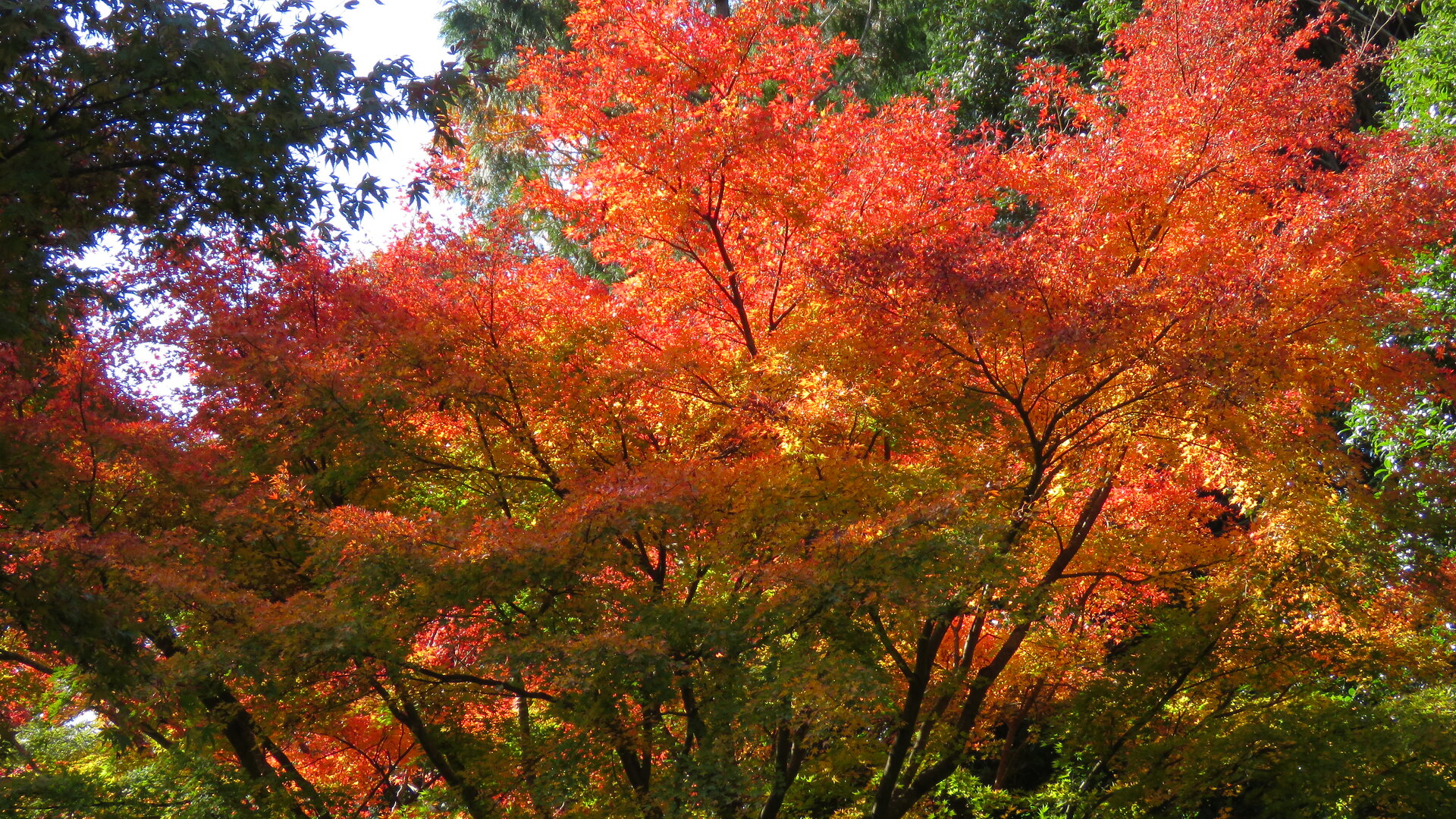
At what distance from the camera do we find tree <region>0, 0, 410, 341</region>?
4.97 meters

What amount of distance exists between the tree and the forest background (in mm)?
32

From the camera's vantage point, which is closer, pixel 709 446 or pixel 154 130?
pixel 154 130

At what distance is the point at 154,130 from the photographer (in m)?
5.42

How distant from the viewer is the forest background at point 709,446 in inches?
236

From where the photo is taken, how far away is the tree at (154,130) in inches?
196

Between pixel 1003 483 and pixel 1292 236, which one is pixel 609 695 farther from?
pixel 1292 236

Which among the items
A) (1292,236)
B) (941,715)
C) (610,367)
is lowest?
(941,715)

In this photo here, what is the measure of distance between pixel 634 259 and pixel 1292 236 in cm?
542

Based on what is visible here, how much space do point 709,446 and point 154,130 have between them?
432 cm

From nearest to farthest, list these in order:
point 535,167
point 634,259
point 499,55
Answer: point 634,259 → point 535,167 → point 499,55

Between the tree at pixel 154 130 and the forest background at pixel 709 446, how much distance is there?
3cm

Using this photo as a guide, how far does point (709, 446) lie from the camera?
316 inches

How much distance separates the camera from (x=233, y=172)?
5.65 m

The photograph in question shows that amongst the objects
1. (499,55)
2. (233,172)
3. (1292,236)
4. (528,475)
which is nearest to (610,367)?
(528,475)
